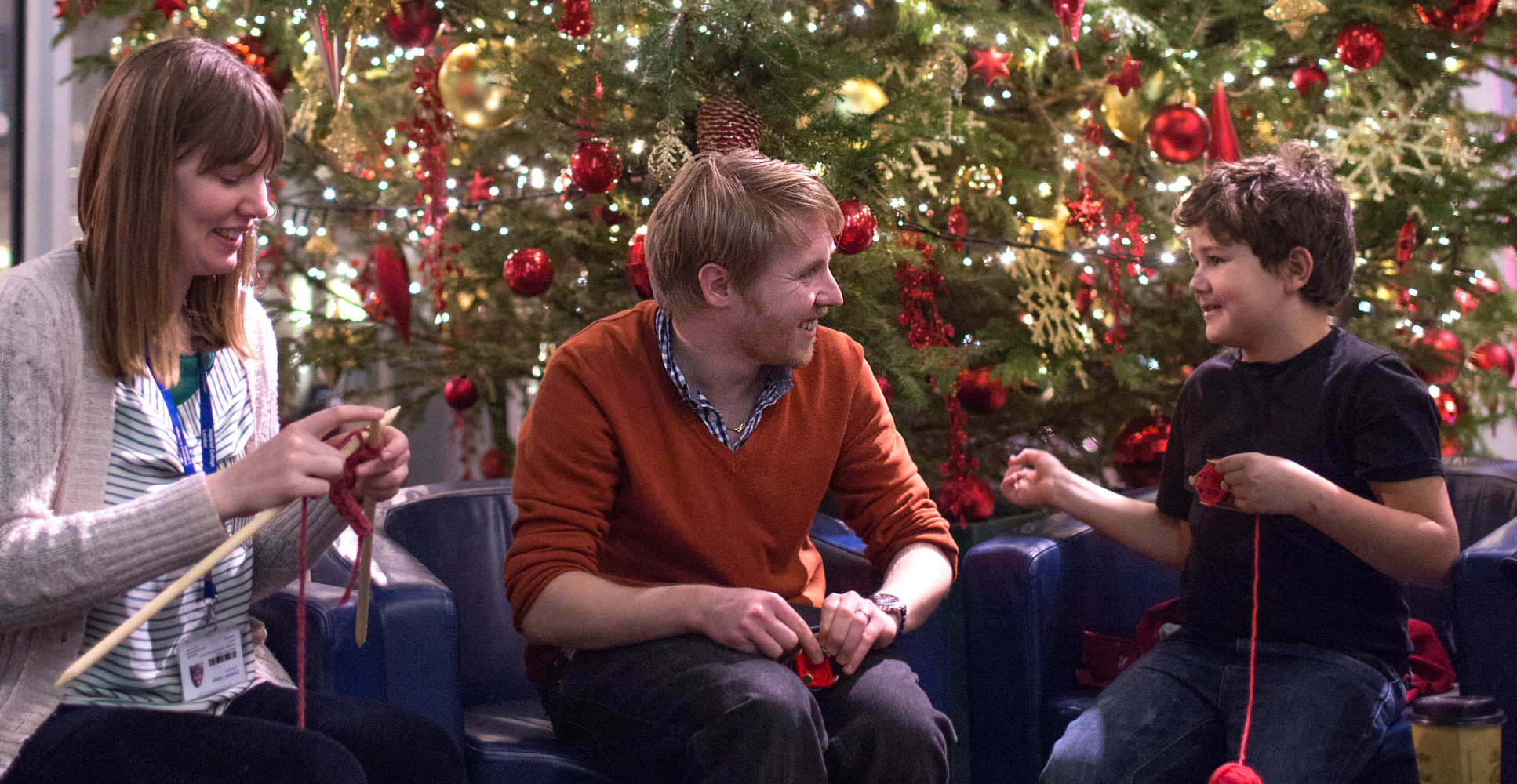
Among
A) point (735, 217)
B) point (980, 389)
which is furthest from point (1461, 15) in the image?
point (735, 217)

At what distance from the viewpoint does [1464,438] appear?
351 cm

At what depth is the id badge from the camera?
146 centimetres

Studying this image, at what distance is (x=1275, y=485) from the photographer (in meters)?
1.74

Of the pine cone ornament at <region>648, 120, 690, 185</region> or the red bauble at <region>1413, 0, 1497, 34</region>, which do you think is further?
the red bauble at <region>1413, 0, 1497, 34</region>

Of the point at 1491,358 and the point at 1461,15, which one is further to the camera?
the point at 1491,358

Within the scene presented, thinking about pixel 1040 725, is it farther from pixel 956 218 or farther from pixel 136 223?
pixel 136 223

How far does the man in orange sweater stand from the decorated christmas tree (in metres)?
0.43

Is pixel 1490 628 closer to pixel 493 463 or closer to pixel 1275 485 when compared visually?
pixel 1275 485

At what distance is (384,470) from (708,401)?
0.46 m

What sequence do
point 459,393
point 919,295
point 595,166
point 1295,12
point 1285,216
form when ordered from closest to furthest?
point 1285,216 < point 595,166 < point 919,295 < point 1295,12 < point 459,393

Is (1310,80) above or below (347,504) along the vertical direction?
above

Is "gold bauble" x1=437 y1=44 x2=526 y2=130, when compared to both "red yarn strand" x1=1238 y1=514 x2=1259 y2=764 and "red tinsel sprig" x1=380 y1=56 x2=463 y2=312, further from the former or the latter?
"red yarn strand" x1=1238 y1=514 x2=1259 y2=764

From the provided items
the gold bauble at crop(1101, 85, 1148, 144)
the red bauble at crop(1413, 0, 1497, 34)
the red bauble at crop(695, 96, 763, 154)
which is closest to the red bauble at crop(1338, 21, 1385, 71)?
the red bauble at crop(1413, 0, 1497, 34)

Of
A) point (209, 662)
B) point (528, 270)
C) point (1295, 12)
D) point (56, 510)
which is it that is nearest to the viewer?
point (56, 510)
